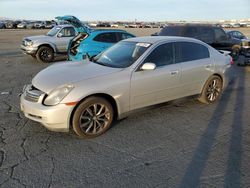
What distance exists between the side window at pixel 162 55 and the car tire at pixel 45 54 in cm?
854

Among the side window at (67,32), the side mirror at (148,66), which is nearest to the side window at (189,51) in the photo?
the side mirror at (148,66)

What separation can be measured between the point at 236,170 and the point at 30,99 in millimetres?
3246

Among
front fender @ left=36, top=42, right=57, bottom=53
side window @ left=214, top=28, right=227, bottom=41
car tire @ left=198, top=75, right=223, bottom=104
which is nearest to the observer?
car tire @ left=198, top=75, right=223, bottom=104

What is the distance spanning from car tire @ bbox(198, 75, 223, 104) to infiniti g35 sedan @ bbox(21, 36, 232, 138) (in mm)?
27

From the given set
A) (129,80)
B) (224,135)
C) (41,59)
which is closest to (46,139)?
(129,80)

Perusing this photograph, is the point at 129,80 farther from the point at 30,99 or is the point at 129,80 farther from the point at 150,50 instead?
the point at 30,99

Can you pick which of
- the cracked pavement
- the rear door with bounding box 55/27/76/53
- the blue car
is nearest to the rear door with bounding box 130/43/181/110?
the cracked pavement

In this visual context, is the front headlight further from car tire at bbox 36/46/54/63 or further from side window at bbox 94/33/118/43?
car tire at bbox 36/46/54/63

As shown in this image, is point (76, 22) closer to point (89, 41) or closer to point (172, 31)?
point (89, 41)

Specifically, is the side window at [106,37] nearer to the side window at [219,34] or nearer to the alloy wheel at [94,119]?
the side window at [219,34]

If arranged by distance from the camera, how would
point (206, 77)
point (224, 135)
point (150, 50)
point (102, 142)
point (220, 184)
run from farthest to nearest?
point (206, 77) → point (150, 50) → point (224, 135) → point (102, 142) → point (220, 184)

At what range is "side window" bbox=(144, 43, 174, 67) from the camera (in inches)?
192

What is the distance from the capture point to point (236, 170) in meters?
3.35

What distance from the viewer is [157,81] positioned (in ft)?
15.9
